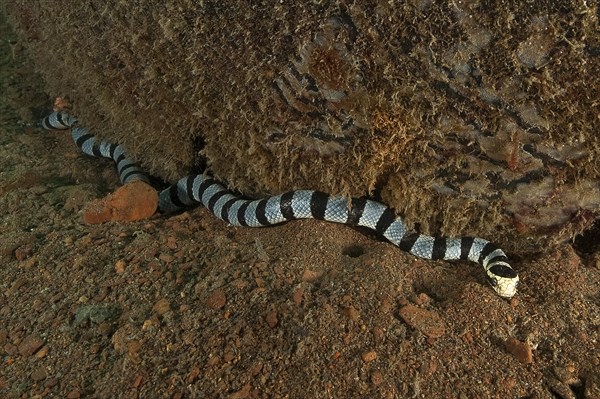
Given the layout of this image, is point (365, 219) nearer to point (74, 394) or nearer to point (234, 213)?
point (234, 213)

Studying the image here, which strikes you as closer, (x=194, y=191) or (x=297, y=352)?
(x=297, y=352)

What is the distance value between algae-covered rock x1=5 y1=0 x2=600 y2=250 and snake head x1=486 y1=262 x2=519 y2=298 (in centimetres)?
36

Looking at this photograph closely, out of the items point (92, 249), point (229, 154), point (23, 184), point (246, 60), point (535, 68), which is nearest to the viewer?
point (535, 68)

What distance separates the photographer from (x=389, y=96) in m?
2.66

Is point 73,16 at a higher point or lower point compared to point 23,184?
higher

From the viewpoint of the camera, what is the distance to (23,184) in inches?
178

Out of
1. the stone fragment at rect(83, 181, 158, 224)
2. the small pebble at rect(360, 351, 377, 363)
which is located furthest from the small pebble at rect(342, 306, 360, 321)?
the stone fragment at rect(83, 181, 158, 224)

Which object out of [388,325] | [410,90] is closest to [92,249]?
[388,325]

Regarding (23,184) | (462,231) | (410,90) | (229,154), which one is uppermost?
(410,90)

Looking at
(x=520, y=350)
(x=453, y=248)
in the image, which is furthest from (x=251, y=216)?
(x=520, y=350)

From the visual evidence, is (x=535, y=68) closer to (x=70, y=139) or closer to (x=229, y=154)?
(x=229, y=154)

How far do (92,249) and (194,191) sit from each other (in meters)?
1.29

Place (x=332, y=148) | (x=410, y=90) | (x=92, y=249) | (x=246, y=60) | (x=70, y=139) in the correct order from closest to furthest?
(x=410, y=90) → (x=246, y=60) → (x=332, y=148) → (x=92, y=249) → (x=70, y=139)

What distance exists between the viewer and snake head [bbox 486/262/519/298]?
3.03 metres
